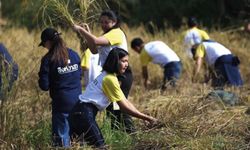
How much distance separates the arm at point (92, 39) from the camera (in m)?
6.53

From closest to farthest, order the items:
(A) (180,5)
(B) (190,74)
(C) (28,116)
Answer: (C) (28,116) < (B) (190,74) < (A) (180,5)

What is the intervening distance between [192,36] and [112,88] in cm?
579

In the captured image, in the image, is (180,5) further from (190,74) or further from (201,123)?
(201,123)

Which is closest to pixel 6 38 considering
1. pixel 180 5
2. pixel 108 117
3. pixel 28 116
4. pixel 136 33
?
pixel 136 33

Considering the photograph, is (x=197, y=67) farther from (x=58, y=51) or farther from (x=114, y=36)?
(x=58, y=51)

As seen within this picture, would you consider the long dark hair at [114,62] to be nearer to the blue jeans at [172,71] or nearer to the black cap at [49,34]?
the black cap at [49,34]

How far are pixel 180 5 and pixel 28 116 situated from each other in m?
11.8

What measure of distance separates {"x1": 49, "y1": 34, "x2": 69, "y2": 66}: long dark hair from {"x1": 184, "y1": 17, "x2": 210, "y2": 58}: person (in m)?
5.06

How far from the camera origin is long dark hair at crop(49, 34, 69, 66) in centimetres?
627

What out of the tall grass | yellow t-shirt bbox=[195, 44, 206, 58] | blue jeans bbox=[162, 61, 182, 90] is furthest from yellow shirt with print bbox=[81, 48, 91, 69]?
yellow t-shirt bbox=[195, 44, 206, 58]

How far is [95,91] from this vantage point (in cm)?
602

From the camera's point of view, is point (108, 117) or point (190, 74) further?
point (190, 74)

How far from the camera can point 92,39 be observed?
6617 mm

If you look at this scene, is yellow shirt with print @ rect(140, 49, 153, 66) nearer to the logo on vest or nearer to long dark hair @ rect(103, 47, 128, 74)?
the logo on vest
